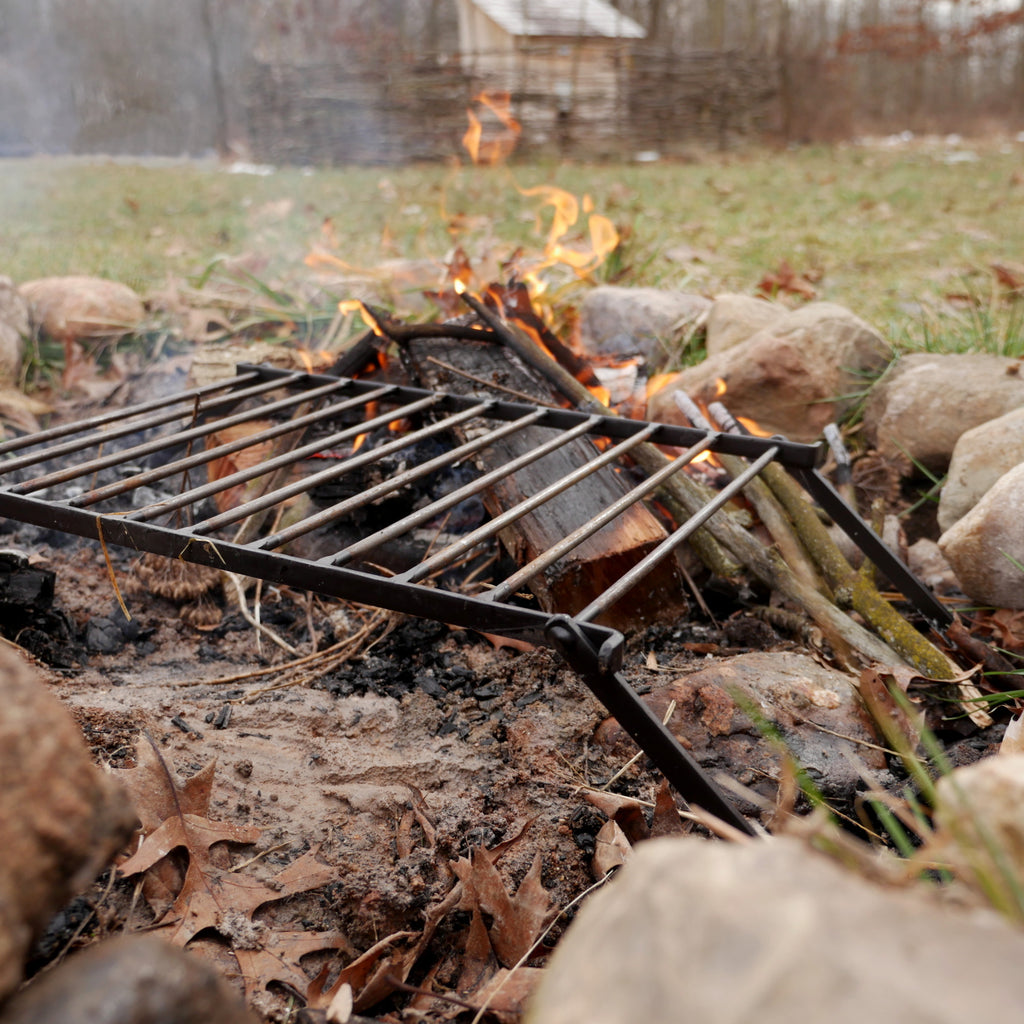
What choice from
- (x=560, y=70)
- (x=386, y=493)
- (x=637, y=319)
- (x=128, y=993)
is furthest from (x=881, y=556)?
(x=560, y=70)

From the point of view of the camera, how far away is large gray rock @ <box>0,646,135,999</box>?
2.26ft

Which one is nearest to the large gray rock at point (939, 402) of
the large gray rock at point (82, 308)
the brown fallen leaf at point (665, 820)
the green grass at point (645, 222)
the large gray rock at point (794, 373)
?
the large gray rock at point (794, 373)

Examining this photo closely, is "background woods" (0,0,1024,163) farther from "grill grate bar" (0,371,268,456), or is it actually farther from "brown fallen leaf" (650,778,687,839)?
"brown fallen leaf" (650,778,687,839)

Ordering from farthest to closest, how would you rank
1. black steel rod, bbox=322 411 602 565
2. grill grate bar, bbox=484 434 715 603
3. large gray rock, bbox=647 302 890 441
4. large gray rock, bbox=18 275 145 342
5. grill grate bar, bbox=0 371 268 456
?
large gray rock, bbox=18 275 145 342
large gray rock, bbox=647 302 890 441
grill grate bar, bbox=0 371 268 456
black steel rod, bbox=322 411 602 565
grill grate bar, bbox=484 434 715 603

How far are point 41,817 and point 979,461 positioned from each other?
Answer: 2.35 metres

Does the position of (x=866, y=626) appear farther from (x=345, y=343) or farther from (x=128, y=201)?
(x=128, y=201)

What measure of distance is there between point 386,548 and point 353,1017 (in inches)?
55.3

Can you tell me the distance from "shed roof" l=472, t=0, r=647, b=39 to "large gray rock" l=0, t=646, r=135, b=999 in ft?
41.0

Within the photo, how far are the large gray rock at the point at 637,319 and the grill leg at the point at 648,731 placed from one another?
229 centimetres

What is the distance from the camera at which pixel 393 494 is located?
2434 mm

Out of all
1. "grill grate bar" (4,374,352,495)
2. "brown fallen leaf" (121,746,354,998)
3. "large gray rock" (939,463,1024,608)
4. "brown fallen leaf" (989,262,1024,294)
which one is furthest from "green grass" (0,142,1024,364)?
"brown fallen leaf" (121,746,354,998)

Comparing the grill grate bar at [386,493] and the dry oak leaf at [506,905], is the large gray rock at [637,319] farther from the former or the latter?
the dry oak leaf at [506,905]

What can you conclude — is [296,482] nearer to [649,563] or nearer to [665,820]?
[649,563]

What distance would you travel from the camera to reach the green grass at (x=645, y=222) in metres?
4.49
